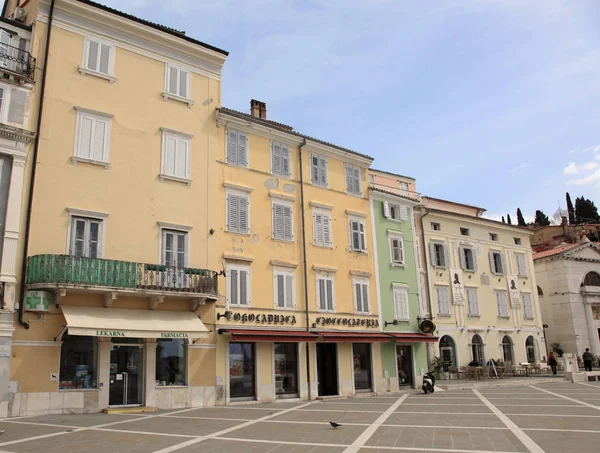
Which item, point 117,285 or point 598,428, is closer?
point 598,428

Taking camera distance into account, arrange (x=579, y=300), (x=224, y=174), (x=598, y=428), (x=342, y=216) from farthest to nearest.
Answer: (x=579, y=300) → (x=342, y=216) → (x=224, y=174) → (x=598, y=428)

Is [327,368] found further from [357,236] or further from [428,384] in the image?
[357,236]

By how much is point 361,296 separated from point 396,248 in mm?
4214

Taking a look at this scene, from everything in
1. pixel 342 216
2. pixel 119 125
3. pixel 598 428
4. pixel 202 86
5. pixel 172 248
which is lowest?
pixel 598 428

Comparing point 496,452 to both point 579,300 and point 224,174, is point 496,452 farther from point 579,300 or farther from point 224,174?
point 579,300

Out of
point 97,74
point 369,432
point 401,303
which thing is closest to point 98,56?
point 97,74

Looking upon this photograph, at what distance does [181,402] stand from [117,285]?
5.22m

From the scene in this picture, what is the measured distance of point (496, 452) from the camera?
34.3 feet

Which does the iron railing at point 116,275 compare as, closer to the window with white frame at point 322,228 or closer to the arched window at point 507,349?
the window with white frame at point 322,228

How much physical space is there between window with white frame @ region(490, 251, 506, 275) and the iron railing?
2506 cm

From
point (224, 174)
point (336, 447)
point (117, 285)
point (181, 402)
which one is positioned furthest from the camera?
point (224, 174)

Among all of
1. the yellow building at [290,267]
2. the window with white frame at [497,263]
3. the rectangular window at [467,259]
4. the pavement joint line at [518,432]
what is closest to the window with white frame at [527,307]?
the window with white frame at [497,263]

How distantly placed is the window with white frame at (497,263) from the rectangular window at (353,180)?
15.5 metres

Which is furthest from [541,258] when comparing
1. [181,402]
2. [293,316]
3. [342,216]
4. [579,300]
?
[181,402]
